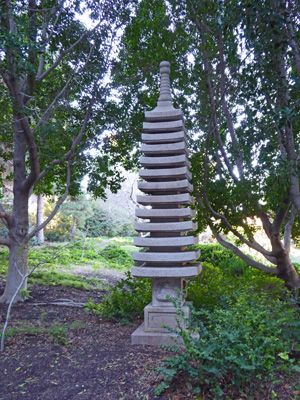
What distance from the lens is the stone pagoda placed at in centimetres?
461

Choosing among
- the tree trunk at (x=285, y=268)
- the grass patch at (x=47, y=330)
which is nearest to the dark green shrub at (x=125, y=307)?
the grass patch at (x=47, y=330)

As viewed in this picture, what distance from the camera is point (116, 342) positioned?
180 inches

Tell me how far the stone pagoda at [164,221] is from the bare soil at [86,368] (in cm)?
51

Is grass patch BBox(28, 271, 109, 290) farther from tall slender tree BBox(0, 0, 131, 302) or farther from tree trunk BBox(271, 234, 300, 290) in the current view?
tree trunk BBox(271, 234, 300, 290)

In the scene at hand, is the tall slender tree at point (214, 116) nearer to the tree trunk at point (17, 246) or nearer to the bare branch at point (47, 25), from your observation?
the bare branch at point (47, 25)

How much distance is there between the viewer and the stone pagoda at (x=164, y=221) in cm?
461

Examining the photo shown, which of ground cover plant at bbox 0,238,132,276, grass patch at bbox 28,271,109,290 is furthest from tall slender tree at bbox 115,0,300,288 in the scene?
ground cover plant at bbox 0,238,132,276

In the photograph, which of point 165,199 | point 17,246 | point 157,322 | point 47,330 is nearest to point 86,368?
point 157,322

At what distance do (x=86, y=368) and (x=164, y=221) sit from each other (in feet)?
7.38

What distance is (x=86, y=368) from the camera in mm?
3727

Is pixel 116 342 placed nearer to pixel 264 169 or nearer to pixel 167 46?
pixel 264 169

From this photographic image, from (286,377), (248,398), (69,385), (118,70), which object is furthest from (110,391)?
(118,70)

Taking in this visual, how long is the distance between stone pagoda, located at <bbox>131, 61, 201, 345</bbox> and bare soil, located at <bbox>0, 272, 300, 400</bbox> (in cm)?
51

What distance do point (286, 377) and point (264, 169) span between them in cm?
323
